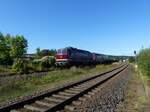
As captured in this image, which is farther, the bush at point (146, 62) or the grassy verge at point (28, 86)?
the bush at point (146, 62)

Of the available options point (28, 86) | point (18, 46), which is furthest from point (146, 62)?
point (18, 46)

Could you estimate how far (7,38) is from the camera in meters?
102

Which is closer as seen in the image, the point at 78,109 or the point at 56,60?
the point at 78,109

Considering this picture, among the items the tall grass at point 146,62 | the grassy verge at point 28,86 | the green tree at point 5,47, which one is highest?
the green tree at point 5,47

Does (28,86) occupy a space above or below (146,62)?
below

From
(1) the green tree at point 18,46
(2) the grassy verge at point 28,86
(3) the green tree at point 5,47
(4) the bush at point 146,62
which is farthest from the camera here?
(1) the green tree at point 18,46

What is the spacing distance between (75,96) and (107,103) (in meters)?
1.32

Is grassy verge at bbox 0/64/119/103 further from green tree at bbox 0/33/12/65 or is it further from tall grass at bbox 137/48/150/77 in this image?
green tree at bbox 0/33/12/65

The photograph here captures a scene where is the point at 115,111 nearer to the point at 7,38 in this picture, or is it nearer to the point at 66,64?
the point at 66,64

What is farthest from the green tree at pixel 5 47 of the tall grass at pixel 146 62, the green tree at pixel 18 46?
the tall grass at pixel 146 62

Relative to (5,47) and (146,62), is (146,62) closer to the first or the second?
(146,62)

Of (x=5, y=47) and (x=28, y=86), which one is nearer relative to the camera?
(x=28, y=86)

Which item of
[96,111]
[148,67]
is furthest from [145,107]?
[148,67]

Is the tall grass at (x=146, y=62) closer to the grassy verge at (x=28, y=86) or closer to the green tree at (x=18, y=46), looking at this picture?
the grassy verge at (x=28, y=86)
